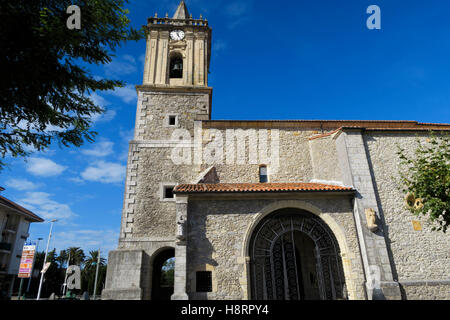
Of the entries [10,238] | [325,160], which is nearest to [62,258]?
[10,238]

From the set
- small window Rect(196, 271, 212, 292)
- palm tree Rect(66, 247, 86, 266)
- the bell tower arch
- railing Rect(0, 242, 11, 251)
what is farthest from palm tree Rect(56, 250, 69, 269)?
small window Rect(196, 271, 212, 292)

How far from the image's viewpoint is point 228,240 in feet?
30.6

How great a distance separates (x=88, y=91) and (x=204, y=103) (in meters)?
7.56

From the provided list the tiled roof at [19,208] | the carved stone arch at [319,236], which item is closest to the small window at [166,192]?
the carved stone arch at [319,236]

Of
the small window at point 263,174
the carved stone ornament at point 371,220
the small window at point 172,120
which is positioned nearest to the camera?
the carved stone ornament at point 371,220

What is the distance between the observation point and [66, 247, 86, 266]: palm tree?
40.0m

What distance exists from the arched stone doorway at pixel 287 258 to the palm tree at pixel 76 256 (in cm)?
3991

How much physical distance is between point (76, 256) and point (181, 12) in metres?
38.2

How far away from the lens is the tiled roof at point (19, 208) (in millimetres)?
26889

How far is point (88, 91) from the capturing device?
798cm

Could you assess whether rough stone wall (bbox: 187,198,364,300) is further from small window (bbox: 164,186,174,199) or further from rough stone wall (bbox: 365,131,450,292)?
small window (bbox: 164,186,174,199)

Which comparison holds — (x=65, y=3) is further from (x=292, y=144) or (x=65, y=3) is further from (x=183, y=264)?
(x=292, y=144)

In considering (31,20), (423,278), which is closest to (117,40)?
(31,20)

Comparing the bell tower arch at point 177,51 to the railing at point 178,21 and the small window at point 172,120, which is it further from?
the small window at point 172,120
